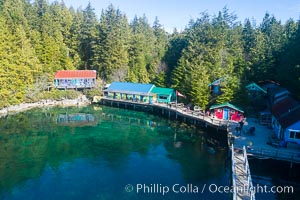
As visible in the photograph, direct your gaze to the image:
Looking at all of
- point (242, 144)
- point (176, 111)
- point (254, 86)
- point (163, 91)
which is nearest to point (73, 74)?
point (163, 91)

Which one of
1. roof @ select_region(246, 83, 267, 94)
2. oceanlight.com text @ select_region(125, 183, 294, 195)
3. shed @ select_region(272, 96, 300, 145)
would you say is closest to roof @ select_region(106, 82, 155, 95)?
roof @ select_region(246, 83, 267, 94)

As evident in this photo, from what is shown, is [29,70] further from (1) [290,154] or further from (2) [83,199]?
(1) [290,154]

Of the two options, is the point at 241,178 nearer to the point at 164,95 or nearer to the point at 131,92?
the point at 164,95

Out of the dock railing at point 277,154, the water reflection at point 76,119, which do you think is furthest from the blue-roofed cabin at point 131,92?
the dock railing at point 277,154

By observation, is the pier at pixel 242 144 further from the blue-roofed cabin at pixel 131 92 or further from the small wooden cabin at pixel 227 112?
the blue-roofed cabin at pixel 131 92

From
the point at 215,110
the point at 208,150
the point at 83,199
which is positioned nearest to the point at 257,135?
the point at 208,150
